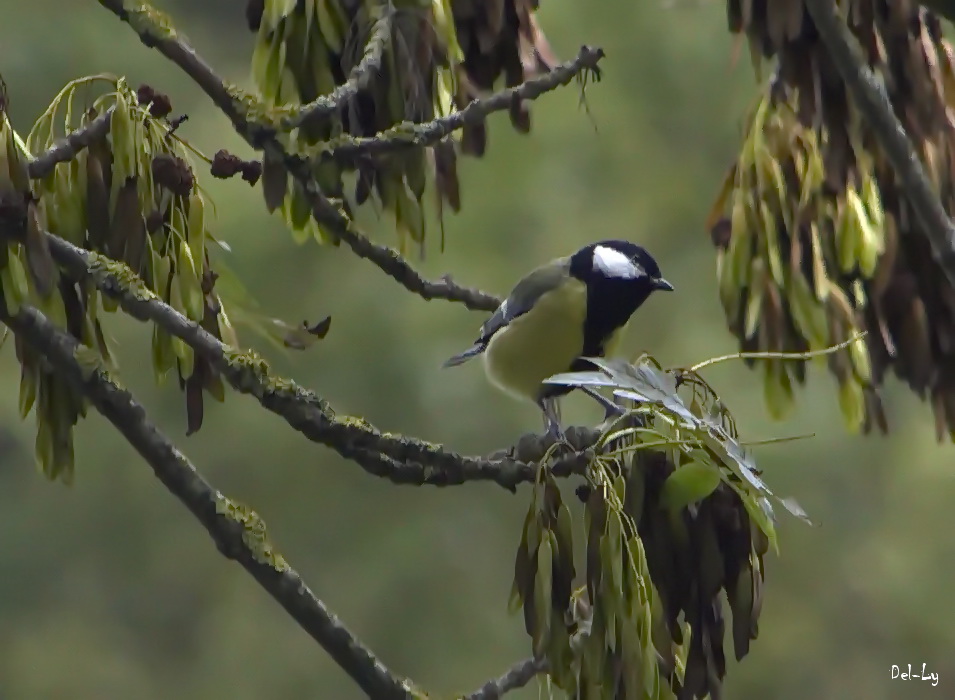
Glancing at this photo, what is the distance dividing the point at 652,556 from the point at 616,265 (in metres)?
1.06

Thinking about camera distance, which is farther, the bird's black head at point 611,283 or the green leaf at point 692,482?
the bird's black head at point 611,283

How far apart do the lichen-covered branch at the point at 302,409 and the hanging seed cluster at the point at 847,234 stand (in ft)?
0.99

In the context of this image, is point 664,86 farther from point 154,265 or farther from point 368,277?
point 154,265

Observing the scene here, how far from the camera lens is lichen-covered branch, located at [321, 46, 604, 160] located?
50.6 inches

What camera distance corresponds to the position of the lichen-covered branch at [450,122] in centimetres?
129

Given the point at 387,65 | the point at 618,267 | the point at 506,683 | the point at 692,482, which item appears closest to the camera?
the point at 692,482

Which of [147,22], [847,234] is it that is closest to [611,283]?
[847,234]

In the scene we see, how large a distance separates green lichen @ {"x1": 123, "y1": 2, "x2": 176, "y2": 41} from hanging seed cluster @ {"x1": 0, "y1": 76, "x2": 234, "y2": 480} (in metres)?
0.15

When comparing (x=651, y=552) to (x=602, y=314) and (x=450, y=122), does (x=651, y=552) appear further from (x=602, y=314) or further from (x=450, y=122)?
(x=602, y=314)

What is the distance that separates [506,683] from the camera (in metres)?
1.21

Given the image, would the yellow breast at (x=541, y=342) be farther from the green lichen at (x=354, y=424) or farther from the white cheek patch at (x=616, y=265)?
the green lichen at (x=354, y=424)

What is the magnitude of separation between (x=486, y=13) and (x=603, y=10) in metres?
3.18
